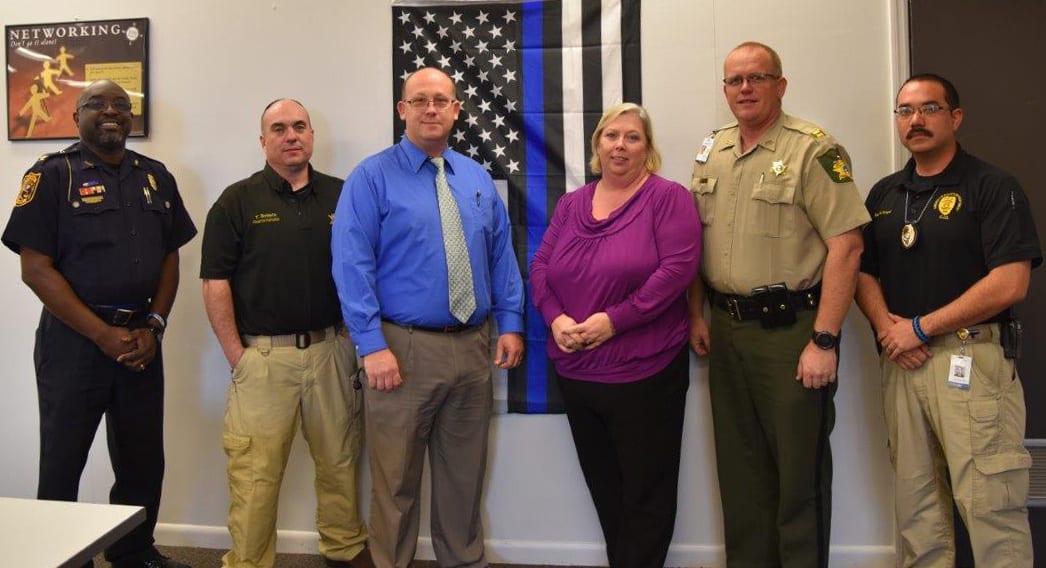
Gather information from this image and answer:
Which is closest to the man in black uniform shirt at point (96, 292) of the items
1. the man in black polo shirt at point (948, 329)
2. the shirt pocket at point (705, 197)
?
the shirt pocket at point (705, 197)

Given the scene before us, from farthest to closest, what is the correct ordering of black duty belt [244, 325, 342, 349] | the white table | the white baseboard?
the white baseboard, black duty belt [244, 325, 342, 349], the white table

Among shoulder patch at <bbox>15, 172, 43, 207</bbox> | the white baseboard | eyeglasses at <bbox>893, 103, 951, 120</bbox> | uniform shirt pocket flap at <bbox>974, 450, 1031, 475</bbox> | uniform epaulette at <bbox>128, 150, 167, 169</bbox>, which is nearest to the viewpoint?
uniform shirt pocket flap at <bbox>974, 450, 1031, 475</bbox>

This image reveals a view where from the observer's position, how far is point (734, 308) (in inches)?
85.7

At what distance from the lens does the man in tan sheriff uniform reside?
205cm

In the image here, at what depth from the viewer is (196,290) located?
2.83m

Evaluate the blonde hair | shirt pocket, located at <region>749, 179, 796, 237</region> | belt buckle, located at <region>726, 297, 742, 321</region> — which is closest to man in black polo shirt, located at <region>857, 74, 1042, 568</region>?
shirt pocket, located at <region>749, 179, 796, 237</region>

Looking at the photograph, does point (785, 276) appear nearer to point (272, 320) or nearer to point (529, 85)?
point (529, 85)

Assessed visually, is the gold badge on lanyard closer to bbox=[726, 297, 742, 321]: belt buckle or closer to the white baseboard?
bbox=[726, 297, 742, 321]: belt buckle

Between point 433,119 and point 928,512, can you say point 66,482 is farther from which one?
point 928,512

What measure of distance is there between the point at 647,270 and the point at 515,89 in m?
0.99

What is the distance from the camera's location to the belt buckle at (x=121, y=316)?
7.59 feet

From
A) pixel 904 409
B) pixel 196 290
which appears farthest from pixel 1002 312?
pixel 196 290

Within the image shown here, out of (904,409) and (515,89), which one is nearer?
(904,409)

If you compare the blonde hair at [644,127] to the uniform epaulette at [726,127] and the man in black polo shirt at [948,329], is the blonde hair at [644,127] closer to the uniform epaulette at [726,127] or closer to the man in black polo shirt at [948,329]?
the uniform epaulette at [726,127]
